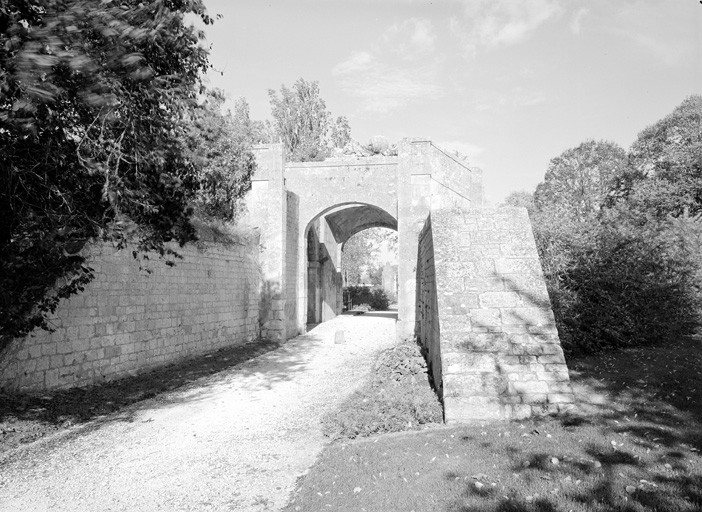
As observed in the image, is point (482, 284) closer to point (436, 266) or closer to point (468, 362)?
point (436, 266)

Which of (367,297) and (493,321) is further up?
(367,297)

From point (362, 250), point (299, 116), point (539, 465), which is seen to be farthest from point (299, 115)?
point (539, 465)

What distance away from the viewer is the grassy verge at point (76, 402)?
5.87 meters

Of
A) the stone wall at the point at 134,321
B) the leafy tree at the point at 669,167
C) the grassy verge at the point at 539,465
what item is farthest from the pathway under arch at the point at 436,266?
the leafy tree at the point at 669,167

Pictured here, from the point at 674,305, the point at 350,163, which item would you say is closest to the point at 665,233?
the point at 674,305

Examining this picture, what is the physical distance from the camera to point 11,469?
477cm

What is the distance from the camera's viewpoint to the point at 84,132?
216 inches

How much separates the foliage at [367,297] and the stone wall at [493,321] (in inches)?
1080

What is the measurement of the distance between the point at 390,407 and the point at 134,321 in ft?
19.4

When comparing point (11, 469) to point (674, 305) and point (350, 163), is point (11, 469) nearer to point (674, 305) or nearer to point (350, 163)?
point (674, 305)

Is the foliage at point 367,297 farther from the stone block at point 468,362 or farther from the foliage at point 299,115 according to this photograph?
the stone block at point 468,362

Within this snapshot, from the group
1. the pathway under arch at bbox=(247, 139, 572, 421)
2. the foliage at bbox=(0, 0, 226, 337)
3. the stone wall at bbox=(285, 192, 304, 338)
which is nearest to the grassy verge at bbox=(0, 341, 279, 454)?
the foliage at bbox=(0, 0, 226, 337)

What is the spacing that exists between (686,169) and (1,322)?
91.8 feet

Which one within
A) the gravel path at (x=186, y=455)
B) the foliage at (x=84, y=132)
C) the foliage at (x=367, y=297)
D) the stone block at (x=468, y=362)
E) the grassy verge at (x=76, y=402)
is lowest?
the gravel path at (x=186, y=455)
